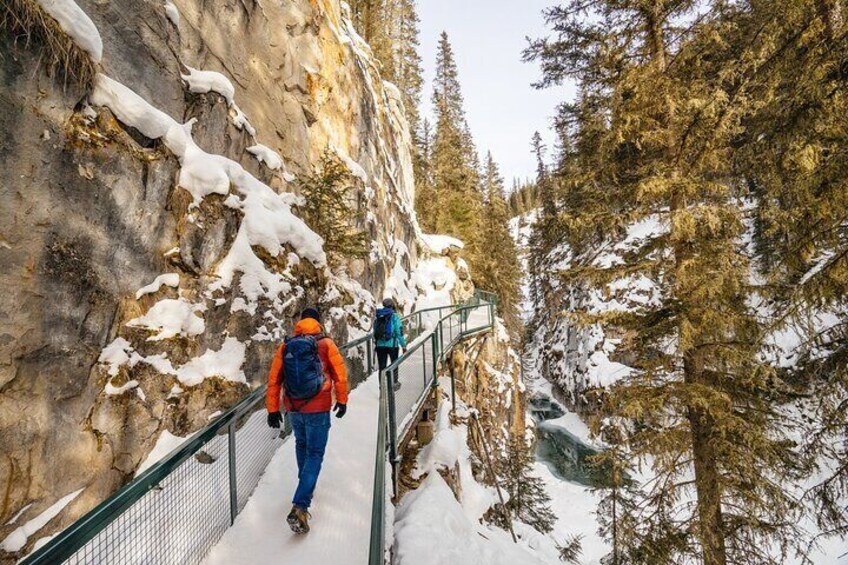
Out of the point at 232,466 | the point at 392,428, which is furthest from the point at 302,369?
the point at 392,428

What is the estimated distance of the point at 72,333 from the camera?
4852 millimetres

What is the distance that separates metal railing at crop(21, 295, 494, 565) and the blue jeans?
0.67m

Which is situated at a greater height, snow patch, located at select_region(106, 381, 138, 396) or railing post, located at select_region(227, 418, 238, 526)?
snow patch, located at select_region(106, 381, 138, 396)

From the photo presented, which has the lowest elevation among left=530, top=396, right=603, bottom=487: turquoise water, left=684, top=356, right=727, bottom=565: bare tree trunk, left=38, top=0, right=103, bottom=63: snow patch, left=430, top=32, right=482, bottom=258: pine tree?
left=530, top=396, right=603, bottom=487: turquoise water

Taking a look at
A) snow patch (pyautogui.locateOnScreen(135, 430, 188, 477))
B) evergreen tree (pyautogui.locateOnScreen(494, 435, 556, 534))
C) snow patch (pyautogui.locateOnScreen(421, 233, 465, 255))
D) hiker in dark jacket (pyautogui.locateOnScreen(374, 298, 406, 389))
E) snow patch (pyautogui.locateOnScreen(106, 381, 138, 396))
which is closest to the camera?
snow patch (pyautogui.locateOnScreen(106, 381, 138, 396))

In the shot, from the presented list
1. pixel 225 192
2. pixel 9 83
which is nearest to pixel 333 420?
pixel 225 192

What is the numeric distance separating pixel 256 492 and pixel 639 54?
10564mm

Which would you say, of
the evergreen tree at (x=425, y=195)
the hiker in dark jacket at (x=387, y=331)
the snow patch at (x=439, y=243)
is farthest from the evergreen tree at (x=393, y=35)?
the hiker in dark jacket at (x=387, y=331)

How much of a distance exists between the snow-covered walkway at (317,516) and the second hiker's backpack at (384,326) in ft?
9.02

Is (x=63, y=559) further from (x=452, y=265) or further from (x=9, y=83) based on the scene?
(x=452, y=265)

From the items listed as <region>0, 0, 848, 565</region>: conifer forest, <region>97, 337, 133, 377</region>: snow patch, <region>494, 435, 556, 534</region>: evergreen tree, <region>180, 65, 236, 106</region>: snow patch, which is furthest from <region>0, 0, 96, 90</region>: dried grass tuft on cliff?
<region>494, 435, 556, 534</region>: evergreen tree

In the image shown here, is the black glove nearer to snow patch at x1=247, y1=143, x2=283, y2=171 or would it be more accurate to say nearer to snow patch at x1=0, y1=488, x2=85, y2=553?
snow patch at x1=0, y1=488, x2=85, y2=553

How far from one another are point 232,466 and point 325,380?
149 centimetres

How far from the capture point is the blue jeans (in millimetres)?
4141
